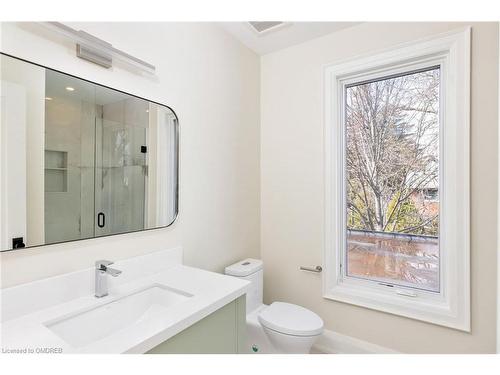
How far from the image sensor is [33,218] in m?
0.99

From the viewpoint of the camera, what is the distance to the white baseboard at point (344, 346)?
178cm

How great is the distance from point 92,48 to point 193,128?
2.13 feet

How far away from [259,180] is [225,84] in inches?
31.6

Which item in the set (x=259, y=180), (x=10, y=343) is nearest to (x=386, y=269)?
(x=259, y=180)

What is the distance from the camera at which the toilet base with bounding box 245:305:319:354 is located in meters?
1.52

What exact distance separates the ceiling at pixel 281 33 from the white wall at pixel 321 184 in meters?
0.06

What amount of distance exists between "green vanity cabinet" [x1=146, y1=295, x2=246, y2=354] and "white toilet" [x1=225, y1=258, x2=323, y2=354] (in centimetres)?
43

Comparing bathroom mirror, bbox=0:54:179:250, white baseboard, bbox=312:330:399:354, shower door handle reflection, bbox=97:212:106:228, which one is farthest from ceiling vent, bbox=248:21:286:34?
white baseboard, bbox=312:330:399:354

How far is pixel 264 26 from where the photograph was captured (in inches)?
73.3

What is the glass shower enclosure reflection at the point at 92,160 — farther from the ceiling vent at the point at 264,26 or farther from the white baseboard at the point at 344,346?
the white baseboard at the point at 344,346

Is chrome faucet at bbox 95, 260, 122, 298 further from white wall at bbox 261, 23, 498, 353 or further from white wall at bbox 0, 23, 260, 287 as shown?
white wall at bbox 261, 23, 498, 353

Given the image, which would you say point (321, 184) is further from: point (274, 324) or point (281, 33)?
point (281, 33)

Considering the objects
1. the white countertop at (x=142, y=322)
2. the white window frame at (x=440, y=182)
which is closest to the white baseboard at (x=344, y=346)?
the white window frame at (x=440, y=182)

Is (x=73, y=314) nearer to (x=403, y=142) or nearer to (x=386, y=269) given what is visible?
(x=386, y=269)
